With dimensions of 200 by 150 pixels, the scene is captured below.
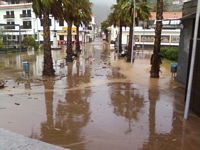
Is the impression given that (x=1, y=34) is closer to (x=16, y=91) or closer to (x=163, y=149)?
(x=16, y=91)

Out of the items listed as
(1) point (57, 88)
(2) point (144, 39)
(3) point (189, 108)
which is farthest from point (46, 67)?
(2) point (144, 39)

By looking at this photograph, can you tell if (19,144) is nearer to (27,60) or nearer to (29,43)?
(27,60)

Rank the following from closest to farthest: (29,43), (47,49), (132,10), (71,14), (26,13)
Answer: (47,49) → (71,14) → (132,10) → (29,43) → (26,13)

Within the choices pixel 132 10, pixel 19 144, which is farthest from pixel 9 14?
pixel 19 144

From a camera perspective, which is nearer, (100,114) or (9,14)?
(100,114)

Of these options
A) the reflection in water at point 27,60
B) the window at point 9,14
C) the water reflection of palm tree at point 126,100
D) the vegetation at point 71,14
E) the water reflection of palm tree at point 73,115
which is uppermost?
the window at point 9,14

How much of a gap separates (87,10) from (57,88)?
27067mm

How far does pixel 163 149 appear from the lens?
7.66 m

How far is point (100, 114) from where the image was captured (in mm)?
10727

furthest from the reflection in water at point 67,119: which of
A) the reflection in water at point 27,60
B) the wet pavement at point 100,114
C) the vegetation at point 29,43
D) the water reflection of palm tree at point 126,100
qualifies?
the vegetation at point 29,43

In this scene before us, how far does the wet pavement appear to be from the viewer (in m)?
8.20

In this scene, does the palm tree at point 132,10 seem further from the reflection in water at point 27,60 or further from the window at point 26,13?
the window at point 26,13

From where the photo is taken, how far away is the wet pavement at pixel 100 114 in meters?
8.20

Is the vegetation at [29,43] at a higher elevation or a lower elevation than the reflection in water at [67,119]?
higher
